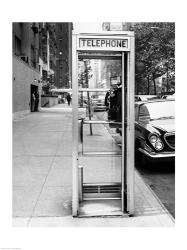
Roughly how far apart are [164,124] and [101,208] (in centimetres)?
339

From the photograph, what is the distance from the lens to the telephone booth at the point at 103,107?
4.33m

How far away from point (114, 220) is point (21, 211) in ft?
4.36

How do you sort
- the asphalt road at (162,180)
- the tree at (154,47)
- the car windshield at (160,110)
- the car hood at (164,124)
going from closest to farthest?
the asphalt road at (162,180) < the car hood at (164,124) < the car windshield at (160,110) < the tree at (154,47)

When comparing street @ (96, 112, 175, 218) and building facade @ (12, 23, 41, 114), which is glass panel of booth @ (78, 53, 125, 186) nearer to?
street @ (96, 112, 175, 218)

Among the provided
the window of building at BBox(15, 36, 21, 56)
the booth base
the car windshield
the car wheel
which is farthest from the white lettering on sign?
the window of building at BBox(15, 36, 21, 56)

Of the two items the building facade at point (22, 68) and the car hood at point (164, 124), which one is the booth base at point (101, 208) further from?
the building facade at point (22, 68)

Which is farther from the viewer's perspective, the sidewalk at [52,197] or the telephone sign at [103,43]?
the sidewalk at [52,197]

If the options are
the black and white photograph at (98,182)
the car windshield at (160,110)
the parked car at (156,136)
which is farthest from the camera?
the car windshield at (160,110)

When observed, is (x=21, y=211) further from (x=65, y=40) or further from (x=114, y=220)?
(x=65, y=40)

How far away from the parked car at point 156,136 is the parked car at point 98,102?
249cm

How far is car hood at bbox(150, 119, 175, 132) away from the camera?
723 cm

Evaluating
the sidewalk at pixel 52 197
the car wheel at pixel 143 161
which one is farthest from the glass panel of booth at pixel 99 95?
the car wheel at pixel 143 161

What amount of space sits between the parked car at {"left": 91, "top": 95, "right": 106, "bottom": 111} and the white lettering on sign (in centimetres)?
82
